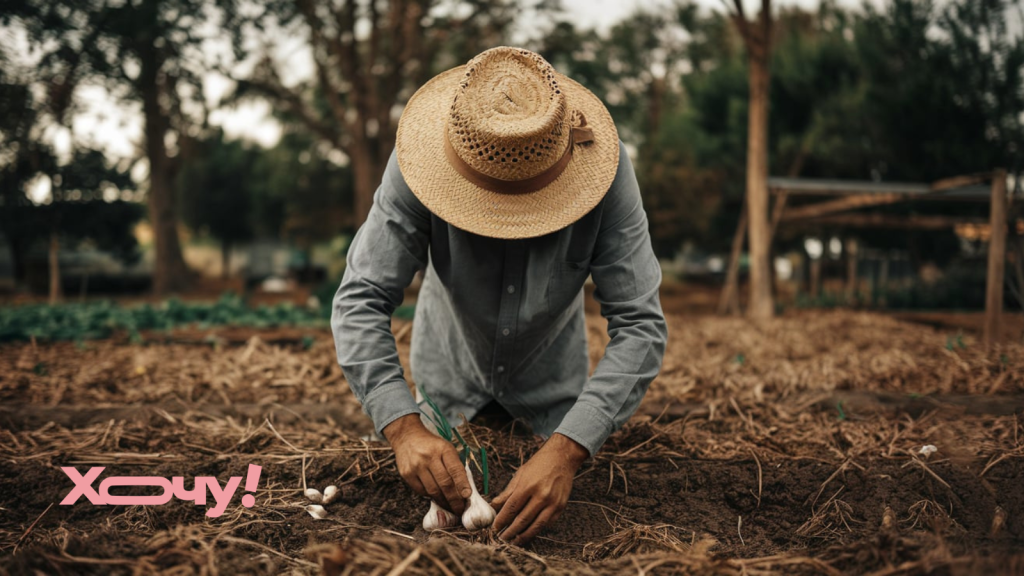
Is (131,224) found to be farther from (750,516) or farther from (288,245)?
(288,245)

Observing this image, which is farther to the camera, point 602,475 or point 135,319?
point 135,319

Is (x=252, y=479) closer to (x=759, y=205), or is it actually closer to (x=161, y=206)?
(x=759, y=205)

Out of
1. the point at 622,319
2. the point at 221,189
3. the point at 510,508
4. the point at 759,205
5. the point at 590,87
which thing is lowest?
the point at 510,508

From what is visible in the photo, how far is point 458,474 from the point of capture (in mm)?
1653

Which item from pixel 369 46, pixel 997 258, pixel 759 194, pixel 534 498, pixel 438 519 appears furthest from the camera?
pixel 369 46

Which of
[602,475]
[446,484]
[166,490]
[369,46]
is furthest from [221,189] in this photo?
[446,484]

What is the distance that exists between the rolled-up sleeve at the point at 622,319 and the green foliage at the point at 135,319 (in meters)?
4.17

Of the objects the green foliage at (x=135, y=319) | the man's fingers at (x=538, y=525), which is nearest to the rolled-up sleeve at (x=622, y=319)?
the man's fingers at (x=538, y=525)

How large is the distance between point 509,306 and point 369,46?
10320 millimetres

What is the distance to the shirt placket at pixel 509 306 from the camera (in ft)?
6.64

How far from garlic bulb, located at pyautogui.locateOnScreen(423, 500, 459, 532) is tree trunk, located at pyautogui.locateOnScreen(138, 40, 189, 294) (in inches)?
572

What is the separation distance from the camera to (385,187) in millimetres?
1954

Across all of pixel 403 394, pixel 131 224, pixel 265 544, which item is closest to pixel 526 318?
pixel 403 394

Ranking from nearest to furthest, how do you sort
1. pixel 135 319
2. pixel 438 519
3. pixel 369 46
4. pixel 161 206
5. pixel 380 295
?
pixel 438 519 → pixel 380 295 → pixel 135 319 → pixel 369 46 → pixel 161 206
